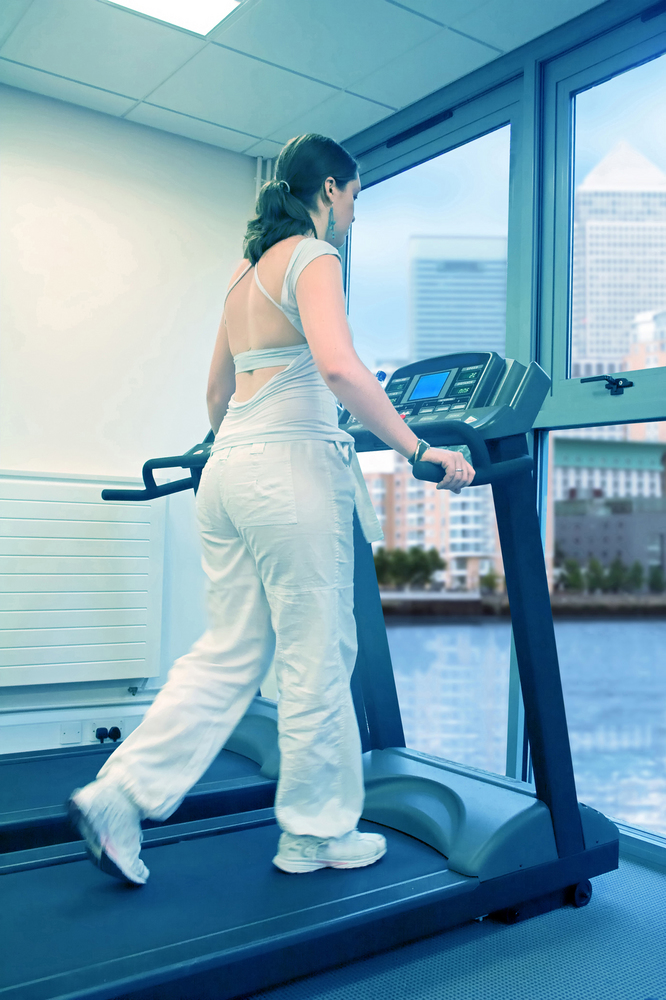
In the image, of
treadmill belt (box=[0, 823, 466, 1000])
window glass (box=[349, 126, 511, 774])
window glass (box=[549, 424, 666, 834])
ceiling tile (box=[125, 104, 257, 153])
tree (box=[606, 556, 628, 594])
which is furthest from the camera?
tree (box=[606, 556, 628, 594])

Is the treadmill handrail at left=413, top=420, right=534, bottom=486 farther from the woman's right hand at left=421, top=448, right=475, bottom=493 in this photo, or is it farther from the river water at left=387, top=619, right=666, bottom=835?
the river water at left=387, top=619, right=666, bottom=835

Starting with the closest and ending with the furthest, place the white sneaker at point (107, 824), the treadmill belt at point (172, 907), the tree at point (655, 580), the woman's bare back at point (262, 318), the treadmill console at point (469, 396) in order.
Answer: the treadmill belt at point (172, 907)
the white sneaker at point (107, 824)
the woman's bare back at point (262, 318)
the treadmill console at point (469, 396)
the tree at point (655, 580)

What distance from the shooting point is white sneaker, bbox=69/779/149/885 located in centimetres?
139

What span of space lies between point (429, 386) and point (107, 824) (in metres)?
1.22

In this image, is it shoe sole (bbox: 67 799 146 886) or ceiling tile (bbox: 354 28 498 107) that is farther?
ceiling tile (bbox: 354 28 498 107)

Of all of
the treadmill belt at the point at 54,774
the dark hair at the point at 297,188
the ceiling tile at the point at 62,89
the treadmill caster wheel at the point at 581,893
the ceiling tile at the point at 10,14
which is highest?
the ceiling tile at the point at 62,89

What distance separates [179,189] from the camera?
3.28 m

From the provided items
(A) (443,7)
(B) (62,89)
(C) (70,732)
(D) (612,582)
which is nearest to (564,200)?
(A) (443,7)

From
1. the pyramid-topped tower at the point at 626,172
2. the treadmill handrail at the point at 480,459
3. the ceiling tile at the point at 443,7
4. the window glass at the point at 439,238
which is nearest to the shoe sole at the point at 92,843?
the treadmill handrail at the point at 480,459

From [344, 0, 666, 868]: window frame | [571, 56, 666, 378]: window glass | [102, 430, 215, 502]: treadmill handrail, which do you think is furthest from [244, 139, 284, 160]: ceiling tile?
[102, 430, 215, 502]: treadmill handrail

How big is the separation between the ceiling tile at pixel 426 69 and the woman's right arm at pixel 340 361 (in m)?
1.57

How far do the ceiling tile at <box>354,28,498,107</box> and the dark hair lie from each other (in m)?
1.26

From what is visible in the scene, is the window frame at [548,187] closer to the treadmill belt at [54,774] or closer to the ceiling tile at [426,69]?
the ceiling tile at [426,69]

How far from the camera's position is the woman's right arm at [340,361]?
141 centimetres
